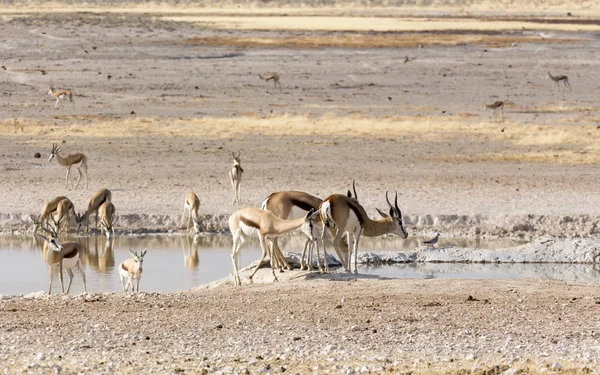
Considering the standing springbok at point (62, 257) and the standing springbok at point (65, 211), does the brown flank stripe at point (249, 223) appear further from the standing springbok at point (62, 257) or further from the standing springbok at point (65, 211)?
the standing springbok at point (65, 211)

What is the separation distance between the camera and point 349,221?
13.0 metres

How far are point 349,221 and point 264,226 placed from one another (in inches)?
45.6

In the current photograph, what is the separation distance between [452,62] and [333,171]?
84.7ft

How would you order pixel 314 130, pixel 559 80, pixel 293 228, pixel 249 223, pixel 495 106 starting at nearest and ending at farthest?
1. pixel 293 228
2. pixel 249 223
3. pixel 314 130
4. pixel 495 106
5. pixel 559 80

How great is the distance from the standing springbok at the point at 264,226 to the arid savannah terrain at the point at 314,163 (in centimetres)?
55

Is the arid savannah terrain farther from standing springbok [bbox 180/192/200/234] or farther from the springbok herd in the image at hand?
the springbok herd

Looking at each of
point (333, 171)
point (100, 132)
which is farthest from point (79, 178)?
point (100, 132)

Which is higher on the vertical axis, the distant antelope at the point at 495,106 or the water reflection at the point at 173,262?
the distant antelope at the point at 495,106

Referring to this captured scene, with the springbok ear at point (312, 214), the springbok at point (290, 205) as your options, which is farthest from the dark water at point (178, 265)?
the springbok ear at point (312, 214)

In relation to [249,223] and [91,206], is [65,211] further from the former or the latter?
[249,223]

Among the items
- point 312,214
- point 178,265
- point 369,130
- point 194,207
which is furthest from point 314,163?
point 312,214

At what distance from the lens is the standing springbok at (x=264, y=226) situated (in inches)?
474

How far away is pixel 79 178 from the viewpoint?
69.9 feet

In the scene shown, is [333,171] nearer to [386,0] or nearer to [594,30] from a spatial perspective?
[594,30]
